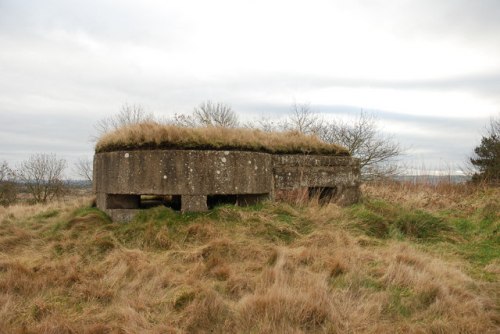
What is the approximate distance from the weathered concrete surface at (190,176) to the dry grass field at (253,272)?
0.98ft

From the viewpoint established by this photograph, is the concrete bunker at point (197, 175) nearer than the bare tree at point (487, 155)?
Yes

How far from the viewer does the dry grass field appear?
→ 11.1ft

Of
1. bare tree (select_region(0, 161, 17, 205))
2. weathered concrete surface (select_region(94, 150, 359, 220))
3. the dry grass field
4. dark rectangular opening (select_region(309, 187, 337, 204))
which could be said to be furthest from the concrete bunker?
bare tree (select_region(0, 161, 17, 205))

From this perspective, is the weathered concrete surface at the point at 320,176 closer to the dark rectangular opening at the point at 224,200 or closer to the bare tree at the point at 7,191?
the dark rectangular opening at the point at 224,200

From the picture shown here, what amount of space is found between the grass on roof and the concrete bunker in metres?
0.04

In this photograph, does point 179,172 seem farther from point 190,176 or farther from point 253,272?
point 253,272

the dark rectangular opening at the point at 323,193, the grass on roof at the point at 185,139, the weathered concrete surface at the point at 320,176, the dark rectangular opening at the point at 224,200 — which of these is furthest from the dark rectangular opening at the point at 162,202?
the dark rectangular opening at the point at 323,193

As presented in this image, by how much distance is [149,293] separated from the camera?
4012 millimetres

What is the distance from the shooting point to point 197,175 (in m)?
6.23

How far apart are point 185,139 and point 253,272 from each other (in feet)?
8.29

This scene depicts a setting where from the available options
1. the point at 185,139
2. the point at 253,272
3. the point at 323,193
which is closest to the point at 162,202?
the point at 185,139

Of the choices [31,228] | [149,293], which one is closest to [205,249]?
[149,293]

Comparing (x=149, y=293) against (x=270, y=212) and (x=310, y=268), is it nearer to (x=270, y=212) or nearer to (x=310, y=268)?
(x=310, y=268)

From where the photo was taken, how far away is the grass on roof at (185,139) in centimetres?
631
